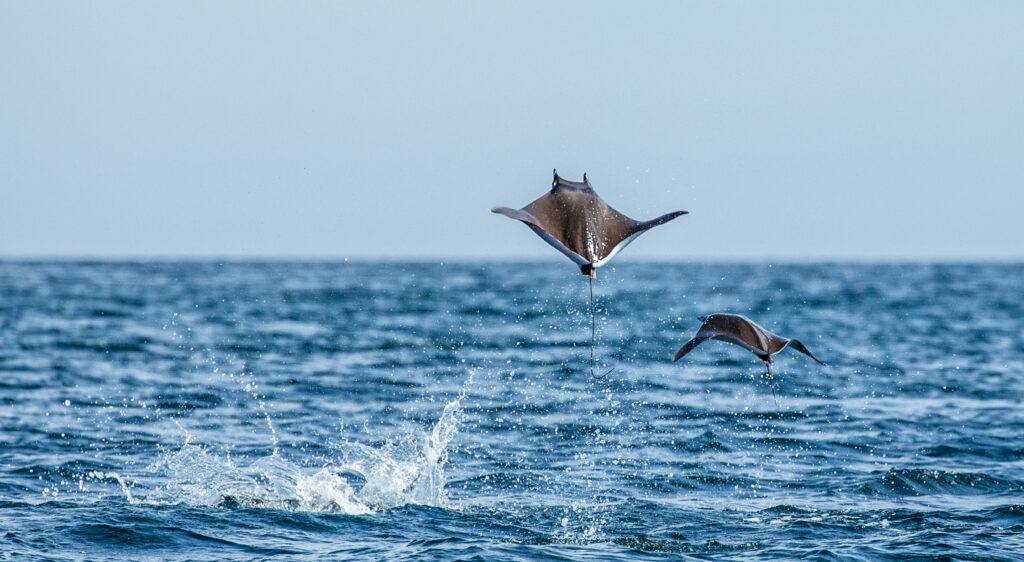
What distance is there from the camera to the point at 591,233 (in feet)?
30.4

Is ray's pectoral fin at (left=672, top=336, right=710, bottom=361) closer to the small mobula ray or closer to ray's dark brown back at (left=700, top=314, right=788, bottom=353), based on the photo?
the small mobula ray

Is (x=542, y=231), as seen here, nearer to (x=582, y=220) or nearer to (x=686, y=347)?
(x=582, y=220)

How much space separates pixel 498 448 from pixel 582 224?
16.8 feet

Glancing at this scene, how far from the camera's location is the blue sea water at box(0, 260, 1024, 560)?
9445mm

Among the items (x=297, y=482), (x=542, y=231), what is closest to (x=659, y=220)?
(x=542, y=231)

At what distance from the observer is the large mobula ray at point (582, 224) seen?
8.98m

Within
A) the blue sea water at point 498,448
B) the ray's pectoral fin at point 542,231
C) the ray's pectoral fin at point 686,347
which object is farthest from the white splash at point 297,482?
the ray's pectoral fin at point 542,231

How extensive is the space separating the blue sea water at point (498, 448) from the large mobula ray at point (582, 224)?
2427mm

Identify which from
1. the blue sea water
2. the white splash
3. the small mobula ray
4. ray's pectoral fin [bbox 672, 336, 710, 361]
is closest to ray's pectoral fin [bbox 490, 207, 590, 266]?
ray's pectoral fin [bbox 672, 336, 710, 361]

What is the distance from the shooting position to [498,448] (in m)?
13.7

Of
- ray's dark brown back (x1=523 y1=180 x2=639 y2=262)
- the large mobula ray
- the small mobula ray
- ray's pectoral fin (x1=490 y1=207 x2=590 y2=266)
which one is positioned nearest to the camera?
ray's pectoral fin (x1=490 y1=207 x2=590 y2=266)

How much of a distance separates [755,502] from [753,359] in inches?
580

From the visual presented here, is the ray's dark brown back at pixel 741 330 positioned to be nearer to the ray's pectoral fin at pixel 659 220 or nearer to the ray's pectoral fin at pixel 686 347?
the ray's pectoral fin at pixel 686 347

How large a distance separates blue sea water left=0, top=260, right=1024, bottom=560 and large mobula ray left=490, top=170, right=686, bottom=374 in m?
2.43
